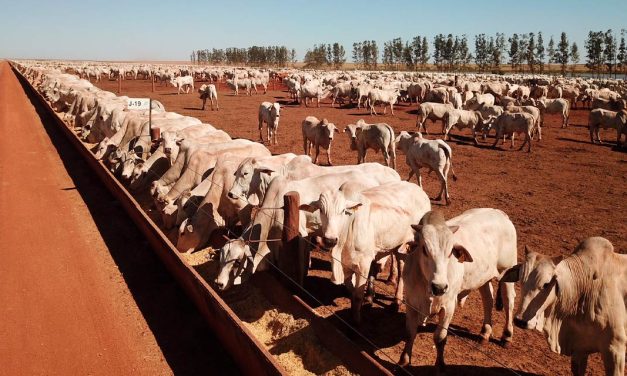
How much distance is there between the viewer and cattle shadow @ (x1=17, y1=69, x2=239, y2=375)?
251 inches

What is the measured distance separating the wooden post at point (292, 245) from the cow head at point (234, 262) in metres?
0.57

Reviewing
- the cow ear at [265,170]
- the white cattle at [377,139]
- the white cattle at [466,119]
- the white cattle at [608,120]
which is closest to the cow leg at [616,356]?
the cow ear at [265,170]

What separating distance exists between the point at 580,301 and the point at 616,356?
2.12 feet

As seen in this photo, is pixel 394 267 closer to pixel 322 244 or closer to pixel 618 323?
pixel 322 244

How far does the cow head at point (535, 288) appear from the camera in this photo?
5020mm

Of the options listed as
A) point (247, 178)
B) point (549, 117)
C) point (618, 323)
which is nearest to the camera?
point (618, 323)

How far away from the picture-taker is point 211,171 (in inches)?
472

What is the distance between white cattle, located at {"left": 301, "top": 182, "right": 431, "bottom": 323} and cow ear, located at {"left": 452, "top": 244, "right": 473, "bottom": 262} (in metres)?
1.80

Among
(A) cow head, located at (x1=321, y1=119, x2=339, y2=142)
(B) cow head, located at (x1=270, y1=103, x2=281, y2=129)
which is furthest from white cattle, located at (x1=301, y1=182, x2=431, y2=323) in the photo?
(B) cow head, located at (x1=270, y1=103, x2=281, y2=129)

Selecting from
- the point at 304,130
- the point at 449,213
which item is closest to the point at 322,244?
the point at 449,213

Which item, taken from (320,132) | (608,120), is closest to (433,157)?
(320,132)

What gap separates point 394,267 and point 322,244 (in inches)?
121

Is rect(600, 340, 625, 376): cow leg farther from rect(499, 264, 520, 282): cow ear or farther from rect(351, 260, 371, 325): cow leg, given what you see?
rect(351, 260, 371, 325): cow leg

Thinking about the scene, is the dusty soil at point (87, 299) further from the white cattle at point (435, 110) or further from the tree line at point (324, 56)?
the tree line at point (324, 56)
